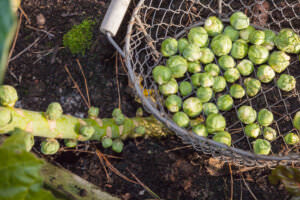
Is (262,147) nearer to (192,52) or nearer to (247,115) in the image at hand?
(247,115)

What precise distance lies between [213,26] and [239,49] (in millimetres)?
234

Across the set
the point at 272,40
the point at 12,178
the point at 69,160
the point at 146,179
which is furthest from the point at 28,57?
the point at 272,40

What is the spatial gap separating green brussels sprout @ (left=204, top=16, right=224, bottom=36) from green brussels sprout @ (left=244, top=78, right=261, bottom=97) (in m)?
0.39

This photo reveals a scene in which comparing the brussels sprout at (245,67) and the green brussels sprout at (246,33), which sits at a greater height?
the green brussels sprout at (246,33)

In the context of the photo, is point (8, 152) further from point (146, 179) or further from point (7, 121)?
point (146, 179)

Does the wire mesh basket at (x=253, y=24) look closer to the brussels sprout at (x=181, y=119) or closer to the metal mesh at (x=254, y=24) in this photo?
the metal mesh at (x=254, y=24)

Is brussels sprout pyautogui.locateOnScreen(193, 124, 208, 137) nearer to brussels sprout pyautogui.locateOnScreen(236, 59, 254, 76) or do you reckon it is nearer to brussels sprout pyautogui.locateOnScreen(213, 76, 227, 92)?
brussels sprout pyautogui.locateOnScreen(213, 76, 227, 92)

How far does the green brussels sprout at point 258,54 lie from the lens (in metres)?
1.70

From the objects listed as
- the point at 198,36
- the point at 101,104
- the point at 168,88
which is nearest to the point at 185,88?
the point at 168,88

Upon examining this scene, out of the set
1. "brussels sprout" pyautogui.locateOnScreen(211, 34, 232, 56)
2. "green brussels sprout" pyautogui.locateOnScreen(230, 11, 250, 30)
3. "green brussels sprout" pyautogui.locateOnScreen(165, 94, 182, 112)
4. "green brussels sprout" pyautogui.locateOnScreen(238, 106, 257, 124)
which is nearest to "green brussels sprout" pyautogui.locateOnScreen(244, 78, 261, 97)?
"green brussels sprout" pyautogui.locateOnScreen(238, 106, 257, 124)

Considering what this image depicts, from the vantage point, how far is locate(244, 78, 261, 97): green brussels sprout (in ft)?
5.63

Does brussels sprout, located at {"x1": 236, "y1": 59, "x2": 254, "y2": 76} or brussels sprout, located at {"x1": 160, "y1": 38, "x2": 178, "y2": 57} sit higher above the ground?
brussels sprout, located at {"x1": 160, "y1": 38, "x2": 178, "y2": 57}

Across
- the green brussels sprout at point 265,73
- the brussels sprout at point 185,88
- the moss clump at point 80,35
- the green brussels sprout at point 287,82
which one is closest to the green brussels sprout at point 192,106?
the brussels sprout at point 185,88

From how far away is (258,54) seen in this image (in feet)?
5.59
